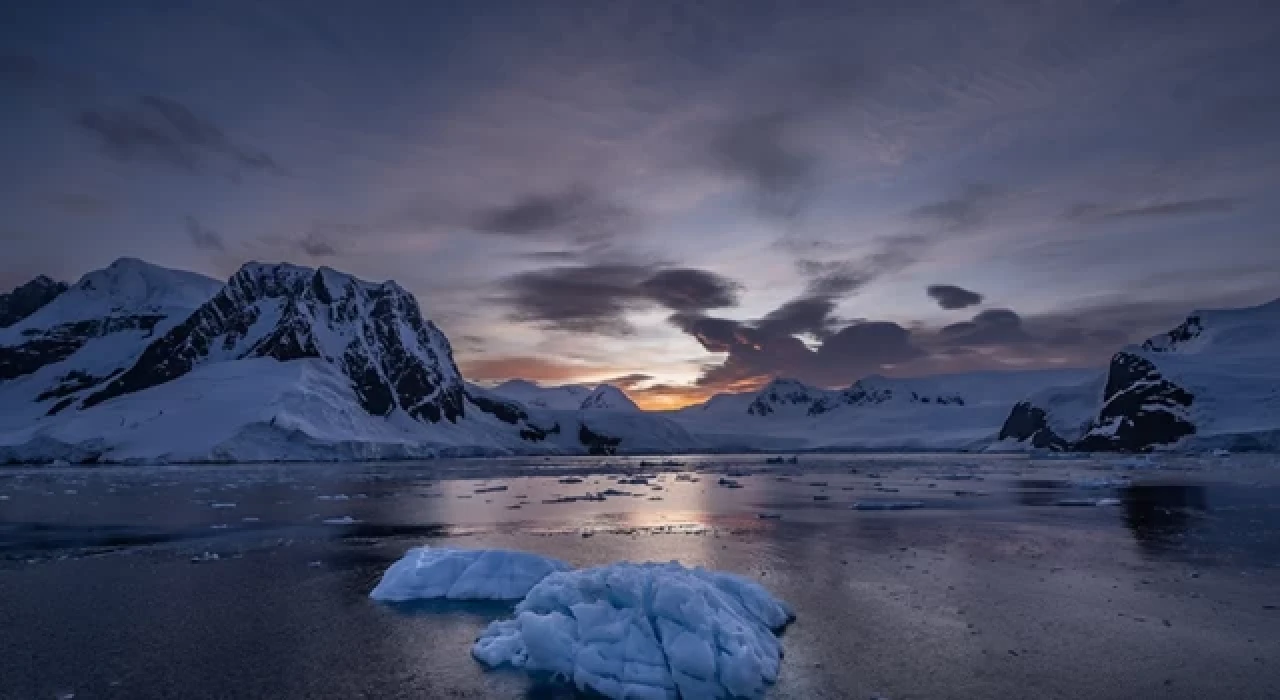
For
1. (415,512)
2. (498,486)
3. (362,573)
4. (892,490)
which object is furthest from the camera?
(498,486)

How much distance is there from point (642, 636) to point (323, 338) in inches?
6494

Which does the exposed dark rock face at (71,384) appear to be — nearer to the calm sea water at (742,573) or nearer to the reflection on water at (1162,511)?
the calm sea water at (742,573)

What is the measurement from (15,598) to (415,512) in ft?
62.6

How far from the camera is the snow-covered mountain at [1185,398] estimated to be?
359ft

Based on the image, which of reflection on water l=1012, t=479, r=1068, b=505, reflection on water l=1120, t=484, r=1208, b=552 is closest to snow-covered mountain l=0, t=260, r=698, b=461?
reflection on water l=1012, t=479, r=1068, b=505

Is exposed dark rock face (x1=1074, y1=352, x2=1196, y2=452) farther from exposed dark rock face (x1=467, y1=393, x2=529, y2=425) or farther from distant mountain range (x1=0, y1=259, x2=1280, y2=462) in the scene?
exposed dark rock face (x1=467, y1=393, x2=529, y2=425)

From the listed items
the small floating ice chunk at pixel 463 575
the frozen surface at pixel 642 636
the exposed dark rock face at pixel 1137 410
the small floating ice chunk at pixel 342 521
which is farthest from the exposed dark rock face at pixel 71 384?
the exposed dark rock face at pixel 1137 410

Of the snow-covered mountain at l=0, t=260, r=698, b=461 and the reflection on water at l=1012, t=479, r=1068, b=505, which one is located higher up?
the snow-covered mountain at l=0, t=260, r=698, b=461

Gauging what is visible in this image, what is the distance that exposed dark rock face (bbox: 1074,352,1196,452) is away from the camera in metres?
117

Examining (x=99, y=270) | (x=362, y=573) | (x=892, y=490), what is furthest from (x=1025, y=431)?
(x=99, y=270)

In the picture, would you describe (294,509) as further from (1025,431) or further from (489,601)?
(1025,431)

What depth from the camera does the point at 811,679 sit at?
10180mm

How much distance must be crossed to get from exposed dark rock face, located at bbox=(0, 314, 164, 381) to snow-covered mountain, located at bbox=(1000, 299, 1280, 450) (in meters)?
192

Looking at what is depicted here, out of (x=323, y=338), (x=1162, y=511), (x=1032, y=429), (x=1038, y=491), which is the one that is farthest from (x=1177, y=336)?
(x=323, y=338)
